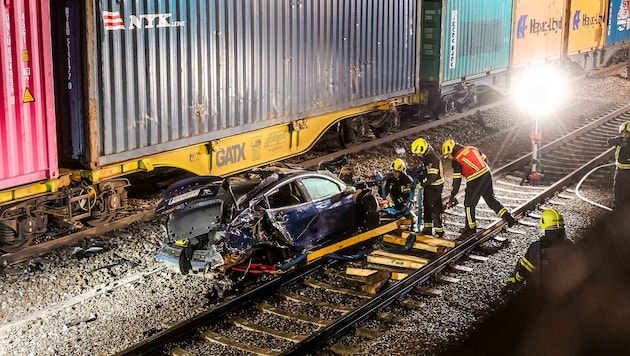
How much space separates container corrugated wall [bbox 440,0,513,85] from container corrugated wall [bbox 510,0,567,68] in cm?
70

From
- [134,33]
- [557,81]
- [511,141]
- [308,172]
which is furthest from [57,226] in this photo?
[557,81]

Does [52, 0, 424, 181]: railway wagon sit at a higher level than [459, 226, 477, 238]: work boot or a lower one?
higher

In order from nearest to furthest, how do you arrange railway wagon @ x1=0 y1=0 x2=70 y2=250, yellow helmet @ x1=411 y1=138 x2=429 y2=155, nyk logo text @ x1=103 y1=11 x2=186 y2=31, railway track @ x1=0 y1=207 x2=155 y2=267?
railway wagon @ x1=0 y1=0 x2=70 y2=250, railway track @ x1=0 y1=207 x2=155 y2=267, nyk logo text @ x1=103 y1=11 x2=186 y2=31, yellow helmet @ x1=411 y1=138 x2=429 y2=155

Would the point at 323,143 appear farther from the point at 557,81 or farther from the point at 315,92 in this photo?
the point at 557,81

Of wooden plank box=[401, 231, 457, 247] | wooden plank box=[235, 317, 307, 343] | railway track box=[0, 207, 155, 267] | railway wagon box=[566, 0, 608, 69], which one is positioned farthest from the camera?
railway wagon box=[566, 0, 608, 69]

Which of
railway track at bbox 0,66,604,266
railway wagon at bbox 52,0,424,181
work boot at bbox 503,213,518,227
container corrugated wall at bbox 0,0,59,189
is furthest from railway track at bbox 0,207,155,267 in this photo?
work boot at bbox 503,213,518,227

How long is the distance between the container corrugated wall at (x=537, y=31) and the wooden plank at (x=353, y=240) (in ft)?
45.5

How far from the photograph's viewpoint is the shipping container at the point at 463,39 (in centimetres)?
1888

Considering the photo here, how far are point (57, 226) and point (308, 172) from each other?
3.90 metres

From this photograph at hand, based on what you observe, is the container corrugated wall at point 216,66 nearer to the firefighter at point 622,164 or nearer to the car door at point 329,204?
the car door at point 329,204

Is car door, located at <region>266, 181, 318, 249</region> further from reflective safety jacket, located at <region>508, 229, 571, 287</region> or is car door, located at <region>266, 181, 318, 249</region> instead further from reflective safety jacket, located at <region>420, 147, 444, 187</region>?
reflective safety jacket, located at <region>508, 229, 571, 287</region>

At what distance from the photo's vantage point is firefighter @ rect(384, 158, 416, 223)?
10.8 metres

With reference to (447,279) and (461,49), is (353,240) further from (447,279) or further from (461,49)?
(461,49)

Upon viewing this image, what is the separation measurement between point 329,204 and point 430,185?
1.61m
